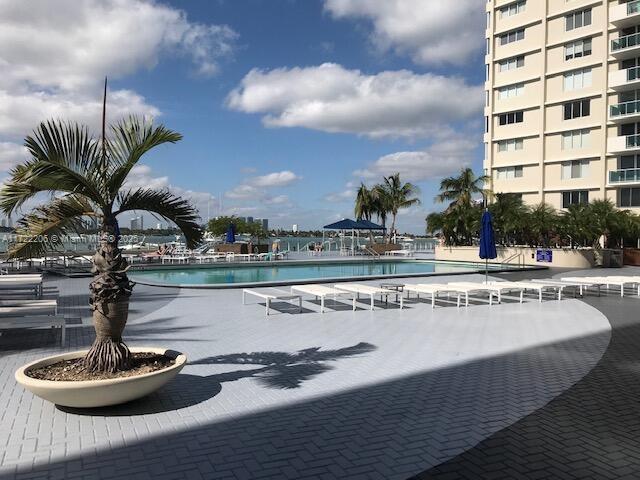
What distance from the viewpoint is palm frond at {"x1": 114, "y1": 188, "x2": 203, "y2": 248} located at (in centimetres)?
646

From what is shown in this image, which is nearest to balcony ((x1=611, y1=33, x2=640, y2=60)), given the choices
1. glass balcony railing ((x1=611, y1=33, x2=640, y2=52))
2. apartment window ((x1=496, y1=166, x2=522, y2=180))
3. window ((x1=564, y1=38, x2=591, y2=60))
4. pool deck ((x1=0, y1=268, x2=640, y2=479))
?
glass balcony railing ((x1=611, y1=33, x2=640, y2=52))

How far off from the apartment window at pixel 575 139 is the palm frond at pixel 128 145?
1531 inches

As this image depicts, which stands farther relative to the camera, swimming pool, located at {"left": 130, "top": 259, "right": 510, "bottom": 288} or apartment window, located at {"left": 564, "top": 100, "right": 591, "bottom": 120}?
apartment window, located at {"left": 564, "top": 100, "right": 591, "bottom": 120}

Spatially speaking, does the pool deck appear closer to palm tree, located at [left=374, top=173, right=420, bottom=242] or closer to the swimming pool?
the swimming pool

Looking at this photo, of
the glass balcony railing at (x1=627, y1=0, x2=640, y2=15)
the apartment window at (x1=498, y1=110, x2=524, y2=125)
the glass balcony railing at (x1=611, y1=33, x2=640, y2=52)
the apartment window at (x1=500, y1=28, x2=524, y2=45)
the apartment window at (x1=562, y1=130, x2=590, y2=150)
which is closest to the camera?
the glass balcony railing at (x1=627, y1=0, x2=640, y2=15)

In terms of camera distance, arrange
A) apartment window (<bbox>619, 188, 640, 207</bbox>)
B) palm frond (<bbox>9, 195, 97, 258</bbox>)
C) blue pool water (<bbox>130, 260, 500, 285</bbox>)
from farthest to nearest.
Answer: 1. apartment window (<bbox>619, 188, 640, 207</bbox>)
2. blue pool water (<bbox>130, 260, 500, 285</bbox>)
3. palm frond (<bbox>9, 195, 97, 258</bbox>)

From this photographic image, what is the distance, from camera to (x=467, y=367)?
24.5ft

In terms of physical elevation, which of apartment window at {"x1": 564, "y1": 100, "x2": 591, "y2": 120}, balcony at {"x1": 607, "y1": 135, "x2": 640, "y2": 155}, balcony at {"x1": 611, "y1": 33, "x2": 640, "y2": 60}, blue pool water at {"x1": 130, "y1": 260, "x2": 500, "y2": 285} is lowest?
blue pool water at {"x1": 130, "y1": 260, "x2": 500, "y2": 285}

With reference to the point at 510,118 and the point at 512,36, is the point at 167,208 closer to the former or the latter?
the point at 510,118

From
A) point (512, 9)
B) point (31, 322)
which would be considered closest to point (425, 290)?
point (31, 322)

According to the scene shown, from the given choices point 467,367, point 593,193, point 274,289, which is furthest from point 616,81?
point 467,367

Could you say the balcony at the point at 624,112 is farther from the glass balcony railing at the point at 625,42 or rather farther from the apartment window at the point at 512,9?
the apartment window at the point at 512,9

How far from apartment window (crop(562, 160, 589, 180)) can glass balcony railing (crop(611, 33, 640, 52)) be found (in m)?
7.85

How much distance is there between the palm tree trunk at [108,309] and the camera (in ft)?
18.4
